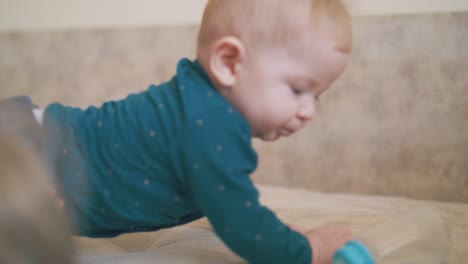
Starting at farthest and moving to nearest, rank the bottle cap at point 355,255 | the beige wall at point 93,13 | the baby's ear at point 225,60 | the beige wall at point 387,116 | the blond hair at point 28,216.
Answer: the beige wall at point 93,13 → the beige wall at point 387,116 → the baby's ear at point 225,60 → the bottle cap at point 355,255 → the blond hair at point 28,216

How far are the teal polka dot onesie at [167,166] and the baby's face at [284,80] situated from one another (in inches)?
1.6

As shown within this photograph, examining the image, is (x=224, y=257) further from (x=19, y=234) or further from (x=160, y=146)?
(x=19, y=234)

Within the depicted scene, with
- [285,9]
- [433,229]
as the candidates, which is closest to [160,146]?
[285,9]

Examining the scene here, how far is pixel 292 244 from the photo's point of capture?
69cm

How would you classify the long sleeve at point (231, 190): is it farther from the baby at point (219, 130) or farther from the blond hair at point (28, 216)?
the blond hair at point (28, 216)

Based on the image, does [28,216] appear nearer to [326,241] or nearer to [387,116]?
[326,241]

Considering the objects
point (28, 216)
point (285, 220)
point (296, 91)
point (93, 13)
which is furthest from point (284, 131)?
point (93, 13)

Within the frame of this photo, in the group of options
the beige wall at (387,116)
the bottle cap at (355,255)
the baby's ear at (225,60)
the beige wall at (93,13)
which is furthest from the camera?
the beige wall at (93,13)

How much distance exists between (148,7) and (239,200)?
3.46 feet

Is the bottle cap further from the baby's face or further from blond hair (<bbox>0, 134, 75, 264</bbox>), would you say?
blond hair (<bbox>0, 134, 75, 264</bbox>)

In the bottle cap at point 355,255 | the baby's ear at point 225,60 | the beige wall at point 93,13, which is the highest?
the beige wall at point 93,13

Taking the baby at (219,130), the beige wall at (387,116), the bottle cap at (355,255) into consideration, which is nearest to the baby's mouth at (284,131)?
the baby at (219,130)

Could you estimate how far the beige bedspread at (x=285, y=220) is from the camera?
756 millimetres

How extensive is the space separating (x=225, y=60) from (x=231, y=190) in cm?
20
